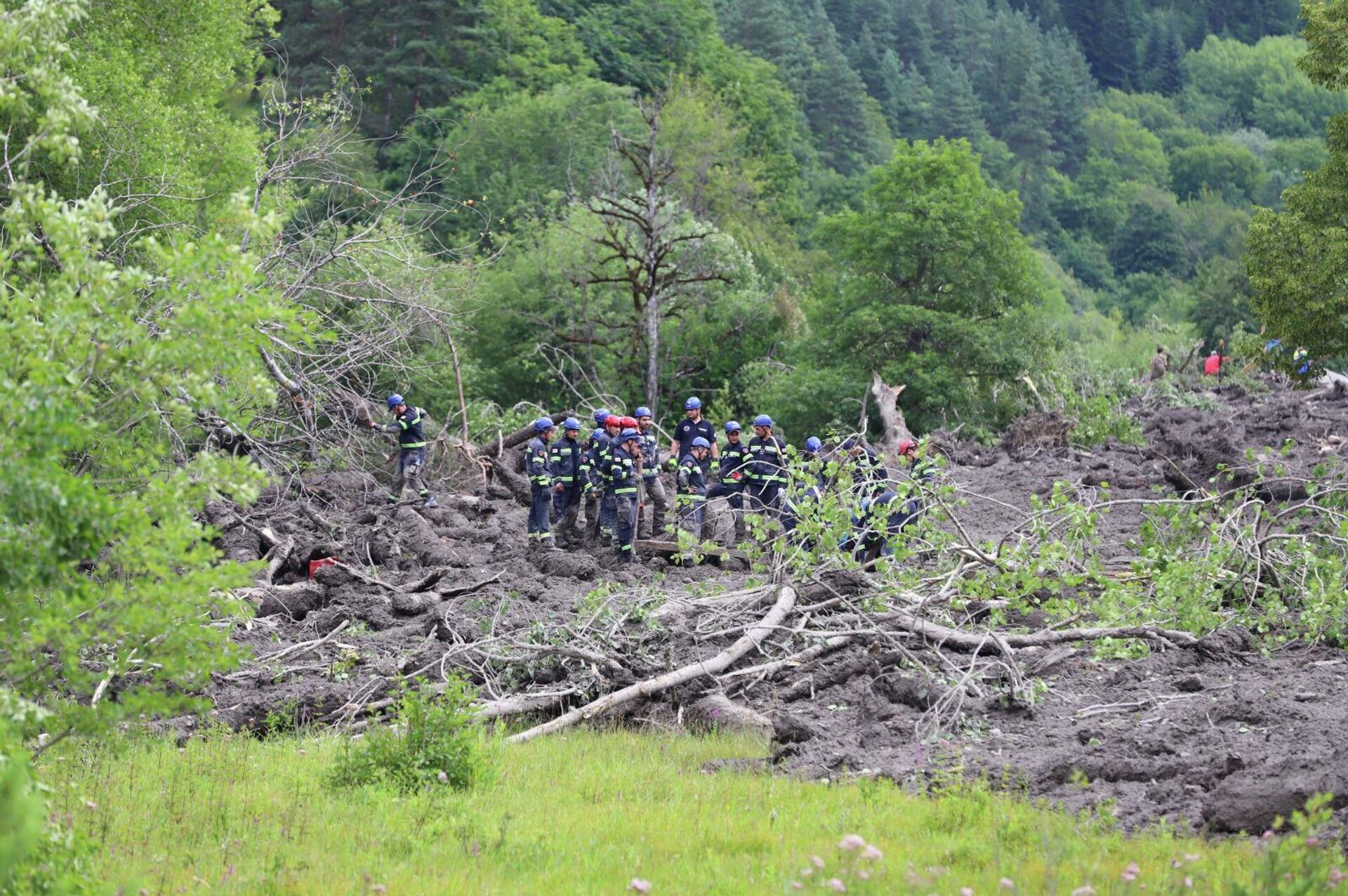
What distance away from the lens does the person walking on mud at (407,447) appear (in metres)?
19.9

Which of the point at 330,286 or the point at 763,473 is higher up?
the point at 330,286

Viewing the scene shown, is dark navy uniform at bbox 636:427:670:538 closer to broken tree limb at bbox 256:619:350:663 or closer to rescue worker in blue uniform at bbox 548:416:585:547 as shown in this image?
rescue worker in blue uniform at bbox 548:416:585:547

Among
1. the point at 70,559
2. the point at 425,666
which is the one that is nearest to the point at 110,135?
the point at 425,666

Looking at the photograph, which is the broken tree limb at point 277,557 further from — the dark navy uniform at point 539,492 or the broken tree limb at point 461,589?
the dark navy uniform at point 539,492

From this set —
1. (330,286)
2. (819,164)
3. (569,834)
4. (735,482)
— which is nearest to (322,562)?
(330,286)

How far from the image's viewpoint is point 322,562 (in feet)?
53.3

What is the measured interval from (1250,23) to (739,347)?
121m

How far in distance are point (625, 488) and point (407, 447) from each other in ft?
15.4

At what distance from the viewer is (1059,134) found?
4245 inches

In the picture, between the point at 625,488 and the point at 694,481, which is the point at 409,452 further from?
the point at 625,488

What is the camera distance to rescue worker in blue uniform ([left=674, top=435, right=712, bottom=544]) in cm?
1752

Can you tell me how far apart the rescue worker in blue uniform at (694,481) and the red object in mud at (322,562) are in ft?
13.7

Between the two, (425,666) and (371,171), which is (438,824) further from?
(371,171)

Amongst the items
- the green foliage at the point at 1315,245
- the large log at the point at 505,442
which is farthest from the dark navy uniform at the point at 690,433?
the green foliage at the point at 1315,245
